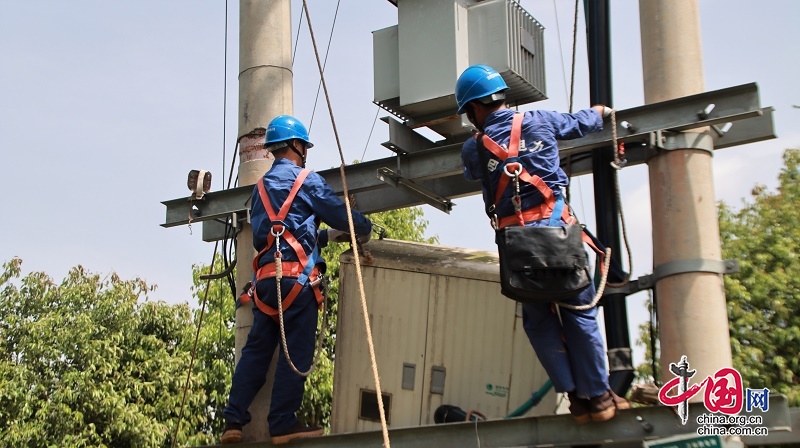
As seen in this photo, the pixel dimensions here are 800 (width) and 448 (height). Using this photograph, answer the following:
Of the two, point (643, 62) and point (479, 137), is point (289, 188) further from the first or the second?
point (643, 62)

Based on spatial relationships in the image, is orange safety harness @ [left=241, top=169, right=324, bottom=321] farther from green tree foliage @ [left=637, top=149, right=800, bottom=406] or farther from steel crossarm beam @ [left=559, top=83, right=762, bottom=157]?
green tree foliage @ [left=637, top=149, right=800, bottom=406]

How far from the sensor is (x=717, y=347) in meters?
5.23

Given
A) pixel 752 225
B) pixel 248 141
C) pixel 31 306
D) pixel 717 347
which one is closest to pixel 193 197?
pixel 248 141

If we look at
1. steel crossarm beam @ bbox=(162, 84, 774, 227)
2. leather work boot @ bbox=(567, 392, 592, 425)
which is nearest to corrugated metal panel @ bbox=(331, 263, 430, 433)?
steel crossarm beam @ bbox=(162, 84, 774, 227)

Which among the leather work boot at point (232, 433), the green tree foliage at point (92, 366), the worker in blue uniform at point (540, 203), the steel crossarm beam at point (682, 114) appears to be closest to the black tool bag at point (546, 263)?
the worker in blue uniform at point (540, 203)

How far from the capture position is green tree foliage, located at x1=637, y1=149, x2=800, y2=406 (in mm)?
14945

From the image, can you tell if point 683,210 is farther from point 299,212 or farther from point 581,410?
point 299,212

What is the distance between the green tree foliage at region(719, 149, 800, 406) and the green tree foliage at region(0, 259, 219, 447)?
29.9ft

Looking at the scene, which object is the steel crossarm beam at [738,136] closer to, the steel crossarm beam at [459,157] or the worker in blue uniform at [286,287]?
the steel crossarm beam at [459,157]

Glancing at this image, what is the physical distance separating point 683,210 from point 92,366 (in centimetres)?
1281

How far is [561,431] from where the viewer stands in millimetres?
5074

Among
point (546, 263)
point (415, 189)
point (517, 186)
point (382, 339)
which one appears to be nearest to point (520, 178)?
point (517, 186)

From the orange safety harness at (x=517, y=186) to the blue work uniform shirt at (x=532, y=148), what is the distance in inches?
0.9

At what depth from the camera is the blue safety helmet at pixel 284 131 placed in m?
6.32
